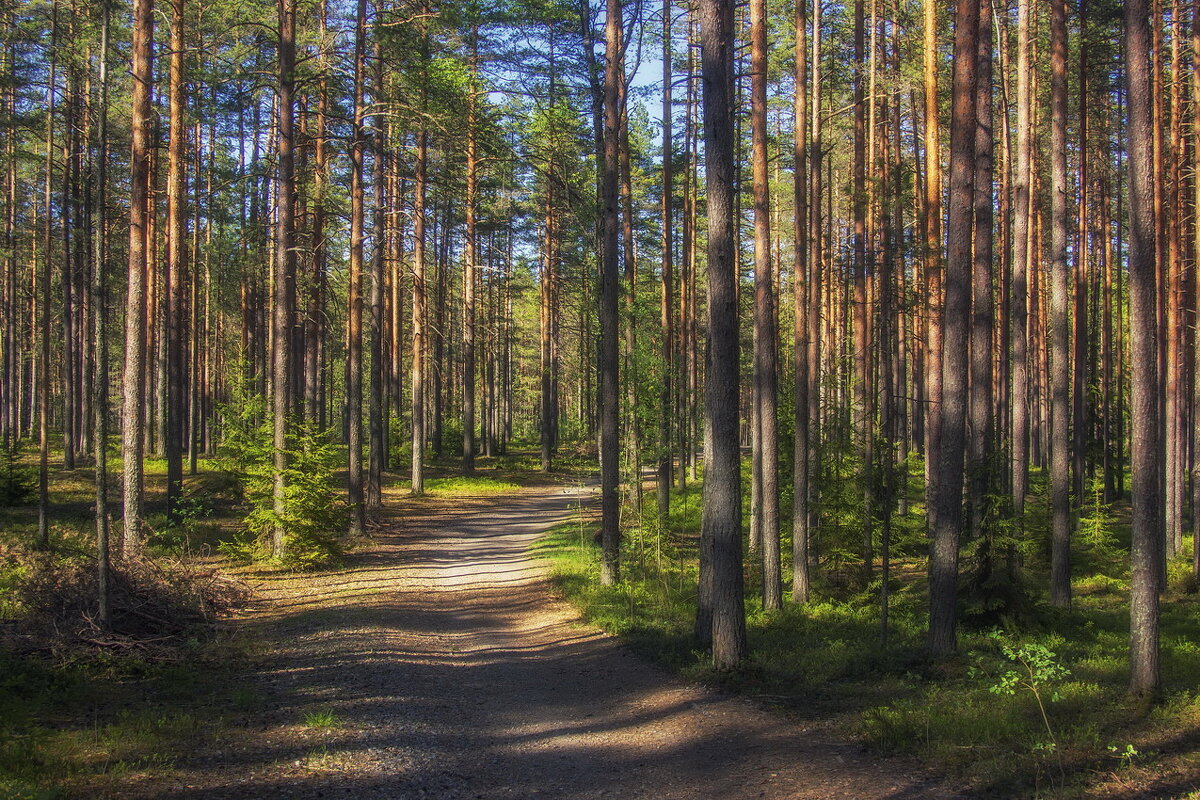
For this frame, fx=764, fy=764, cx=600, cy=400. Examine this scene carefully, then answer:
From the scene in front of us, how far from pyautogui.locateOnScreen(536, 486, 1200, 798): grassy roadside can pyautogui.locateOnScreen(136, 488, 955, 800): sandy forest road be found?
490 mm

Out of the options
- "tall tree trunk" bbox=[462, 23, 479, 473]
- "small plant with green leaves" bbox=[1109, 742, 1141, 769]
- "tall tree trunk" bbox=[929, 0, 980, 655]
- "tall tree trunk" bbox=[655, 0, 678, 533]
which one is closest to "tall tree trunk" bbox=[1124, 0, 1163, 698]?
"small plant with green leaves" bbox=[1109, 742, 1141, 769]

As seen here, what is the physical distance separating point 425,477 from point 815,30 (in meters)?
23.4

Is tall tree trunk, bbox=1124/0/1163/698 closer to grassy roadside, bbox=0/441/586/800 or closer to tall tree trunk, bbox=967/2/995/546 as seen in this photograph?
tall tree trunk, bbox=967/2/995/546

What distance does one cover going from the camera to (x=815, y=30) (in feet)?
49.8

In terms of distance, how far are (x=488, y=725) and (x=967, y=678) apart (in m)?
5.28

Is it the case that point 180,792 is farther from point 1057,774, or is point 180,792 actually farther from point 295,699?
point 1057,774

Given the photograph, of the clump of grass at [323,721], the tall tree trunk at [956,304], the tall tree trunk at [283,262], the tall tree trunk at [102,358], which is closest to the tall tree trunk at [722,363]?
the tall tree trunk at [956,304]

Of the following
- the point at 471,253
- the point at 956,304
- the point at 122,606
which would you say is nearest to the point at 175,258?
the point at 471,253

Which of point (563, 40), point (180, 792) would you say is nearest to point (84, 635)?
point (180, 792)

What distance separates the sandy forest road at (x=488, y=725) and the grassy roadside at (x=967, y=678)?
0.49 m

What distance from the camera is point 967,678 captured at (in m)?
8.51

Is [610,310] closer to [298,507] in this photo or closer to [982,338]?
[982,338]

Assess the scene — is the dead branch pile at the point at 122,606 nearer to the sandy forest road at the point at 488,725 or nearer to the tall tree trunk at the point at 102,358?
the tall tree trunk at the point at 102,358

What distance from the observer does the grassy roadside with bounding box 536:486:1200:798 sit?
593cm
